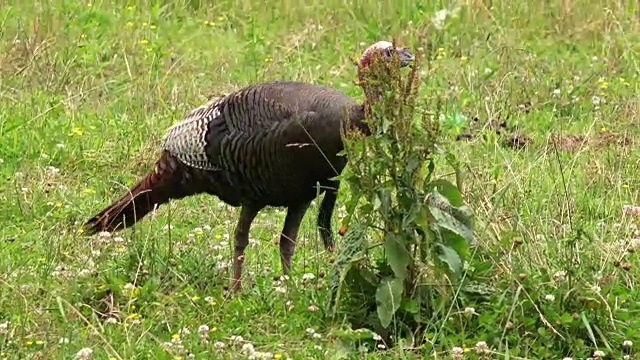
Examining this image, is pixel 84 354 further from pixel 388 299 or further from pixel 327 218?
pixel 327 218

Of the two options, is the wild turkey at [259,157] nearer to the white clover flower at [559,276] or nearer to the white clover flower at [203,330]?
the white clover flower at [203,330]

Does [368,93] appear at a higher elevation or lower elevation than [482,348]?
higher

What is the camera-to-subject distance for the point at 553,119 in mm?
7918

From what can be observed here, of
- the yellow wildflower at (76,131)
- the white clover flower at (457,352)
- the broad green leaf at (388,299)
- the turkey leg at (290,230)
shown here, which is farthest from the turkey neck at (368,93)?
the yellow wildflower at (76,131)

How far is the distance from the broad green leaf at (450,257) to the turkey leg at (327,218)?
93cm

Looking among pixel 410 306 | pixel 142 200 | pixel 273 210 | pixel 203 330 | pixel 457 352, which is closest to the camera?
pixel 457 352

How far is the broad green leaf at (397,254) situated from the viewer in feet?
15.0

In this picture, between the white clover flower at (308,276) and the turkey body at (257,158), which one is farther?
the turkey body at (257,158)

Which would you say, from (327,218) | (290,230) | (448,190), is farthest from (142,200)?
(448,190)

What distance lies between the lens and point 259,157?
520 cm

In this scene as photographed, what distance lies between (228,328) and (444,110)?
322cm

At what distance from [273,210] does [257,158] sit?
4.31 feet

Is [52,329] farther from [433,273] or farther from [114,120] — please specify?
[114,120]

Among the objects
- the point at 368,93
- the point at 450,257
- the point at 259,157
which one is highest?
the point at 368,93
